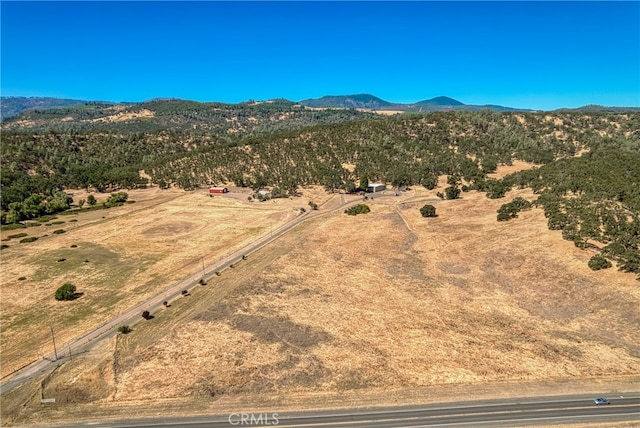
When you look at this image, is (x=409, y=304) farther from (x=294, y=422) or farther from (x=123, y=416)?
(x=123, y=416)

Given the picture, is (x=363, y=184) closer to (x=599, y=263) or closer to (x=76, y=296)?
(x=599, y=263)

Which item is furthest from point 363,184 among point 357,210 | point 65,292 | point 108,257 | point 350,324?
point 65,292

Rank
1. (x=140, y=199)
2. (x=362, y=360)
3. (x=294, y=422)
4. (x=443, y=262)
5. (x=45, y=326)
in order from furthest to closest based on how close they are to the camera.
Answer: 1. (x=140, y=199)
2. (x=443, y=262)
3. (x=45, y=326)
4. (x=362, y=360)
5. (x=294, y=422)

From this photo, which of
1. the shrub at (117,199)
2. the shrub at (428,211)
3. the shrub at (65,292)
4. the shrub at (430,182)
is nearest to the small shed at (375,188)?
the shrub at (430,182)

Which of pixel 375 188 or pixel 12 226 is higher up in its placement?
pixel 375 188

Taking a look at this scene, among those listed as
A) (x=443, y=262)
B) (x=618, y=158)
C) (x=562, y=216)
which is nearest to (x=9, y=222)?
(x=443, y=262)

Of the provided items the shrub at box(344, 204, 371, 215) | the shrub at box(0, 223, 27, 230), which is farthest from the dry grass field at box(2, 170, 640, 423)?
the shrub at box(0, 223, 27, 230)

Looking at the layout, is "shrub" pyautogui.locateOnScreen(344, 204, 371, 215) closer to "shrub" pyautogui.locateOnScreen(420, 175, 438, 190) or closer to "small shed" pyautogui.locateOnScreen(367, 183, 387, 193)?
"small shed" pyautogui.locateOnScreen(367, 183, 387, 193)
